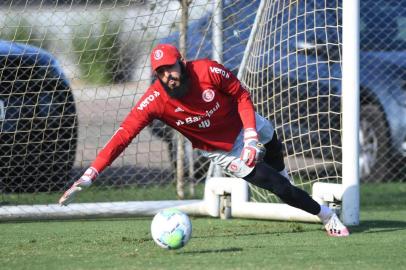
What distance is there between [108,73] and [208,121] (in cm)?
234

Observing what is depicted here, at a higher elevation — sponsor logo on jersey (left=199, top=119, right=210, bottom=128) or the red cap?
the red cap

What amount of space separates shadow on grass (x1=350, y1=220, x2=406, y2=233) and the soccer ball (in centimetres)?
174

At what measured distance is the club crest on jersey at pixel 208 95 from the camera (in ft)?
20.5

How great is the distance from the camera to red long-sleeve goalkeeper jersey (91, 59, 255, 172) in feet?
20.3

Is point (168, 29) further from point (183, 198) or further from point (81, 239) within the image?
point (81, 239)

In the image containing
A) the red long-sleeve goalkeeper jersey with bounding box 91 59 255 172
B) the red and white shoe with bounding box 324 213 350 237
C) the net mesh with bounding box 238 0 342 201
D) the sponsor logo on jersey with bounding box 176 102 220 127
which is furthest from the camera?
the net mesh with bounding box 238 0 342 201

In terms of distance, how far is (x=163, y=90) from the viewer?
246 inches

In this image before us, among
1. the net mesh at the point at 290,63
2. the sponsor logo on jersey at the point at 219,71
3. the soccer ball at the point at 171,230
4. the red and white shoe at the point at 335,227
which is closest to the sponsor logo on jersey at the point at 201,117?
the sponsor logo on jersey at the point at 219,71

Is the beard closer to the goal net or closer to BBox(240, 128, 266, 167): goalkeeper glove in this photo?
BBox(240, 128, 266, 167): goalkeeper glove

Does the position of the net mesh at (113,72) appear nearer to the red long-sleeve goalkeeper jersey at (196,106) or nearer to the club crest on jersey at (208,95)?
the red long-sleeve goalkeeper jersey at (196,106)

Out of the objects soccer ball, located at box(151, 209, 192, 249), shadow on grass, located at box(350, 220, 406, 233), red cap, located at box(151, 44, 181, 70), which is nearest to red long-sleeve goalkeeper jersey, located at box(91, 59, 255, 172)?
red cap, located at box(151, 44, 181, 70)

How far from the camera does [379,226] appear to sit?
7.20 m

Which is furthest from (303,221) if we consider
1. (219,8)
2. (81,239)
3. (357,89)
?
(219,8)

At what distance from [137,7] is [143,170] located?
174cm
